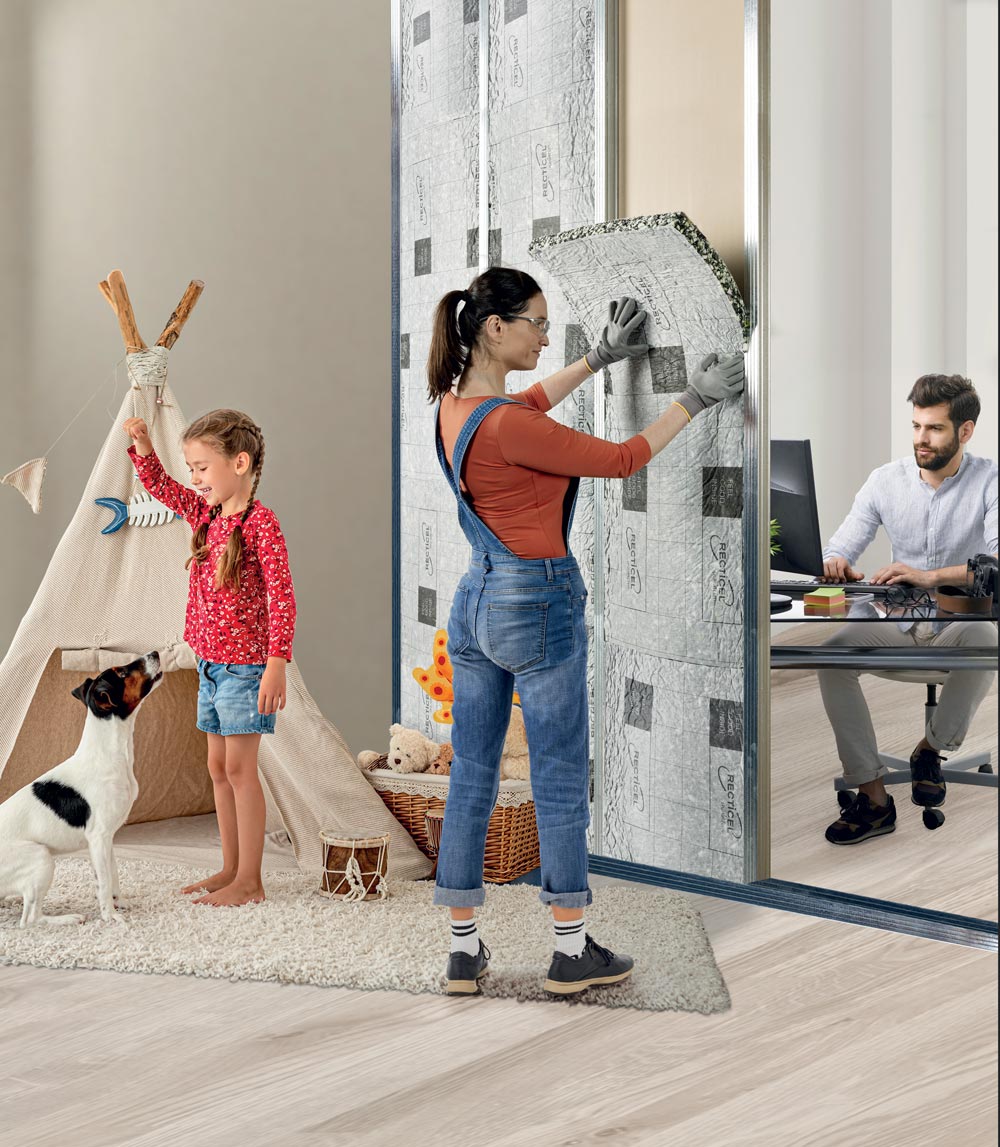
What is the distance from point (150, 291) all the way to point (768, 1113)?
9.86 feet

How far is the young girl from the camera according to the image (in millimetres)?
2771

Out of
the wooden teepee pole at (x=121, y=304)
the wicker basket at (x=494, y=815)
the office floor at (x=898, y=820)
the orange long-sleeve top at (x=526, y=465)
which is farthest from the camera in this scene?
the wooden teepee pole at (x=121, y=304)

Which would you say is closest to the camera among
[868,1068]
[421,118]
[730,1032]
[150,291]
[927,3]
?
[868,1068]

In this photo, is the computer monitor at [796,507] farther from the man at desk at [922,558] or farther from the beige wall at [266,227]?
the beige wall at [266,227]

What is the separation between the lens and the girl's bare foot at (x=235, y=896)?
2.79 metres

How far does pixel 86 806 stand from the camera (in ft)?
8.80

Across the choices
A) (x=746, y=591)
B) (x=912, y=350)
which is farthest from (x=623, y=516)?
(x=912, y=350)

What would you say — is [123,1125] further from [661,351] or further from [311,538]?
[311,538]

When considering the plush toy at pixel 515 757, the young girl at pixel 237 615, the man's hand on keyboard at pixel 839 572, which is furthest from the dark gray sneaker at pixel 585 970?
the man's hand on keyboard at pixel 839 572

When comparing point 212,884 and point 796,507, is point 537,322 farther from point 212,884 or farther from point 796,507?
point 212,884

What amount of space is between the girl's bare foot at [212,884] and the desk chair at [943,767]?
1308mm

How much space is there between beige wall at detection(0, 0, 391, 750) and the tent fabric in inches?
29.1

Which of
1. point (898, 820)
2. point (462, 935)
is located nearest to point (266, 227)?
point (462, 935)

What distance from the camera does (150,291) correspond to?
399 centimetres
